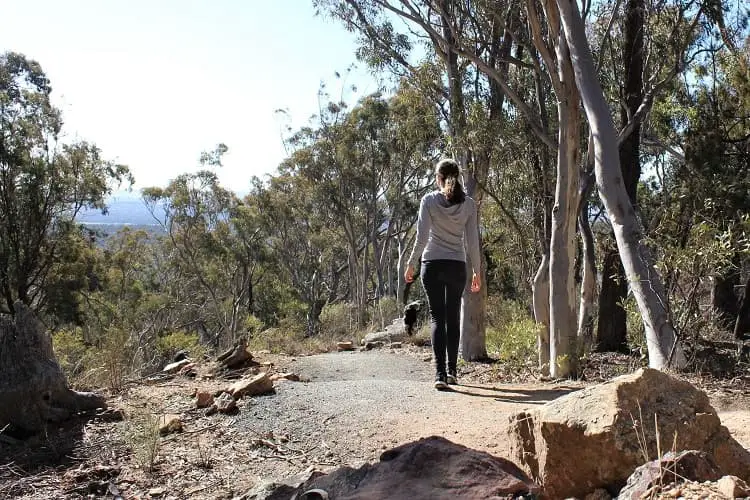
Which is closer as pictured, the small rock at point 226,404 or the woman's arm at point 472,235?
the small rock at point 226,404

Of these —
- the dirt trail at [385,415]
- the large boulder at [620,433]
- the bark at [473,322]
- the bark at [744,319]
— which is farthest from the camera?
the bark at [744,319]

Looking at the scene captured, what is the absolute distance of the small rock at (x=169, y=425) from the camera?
4652 mm

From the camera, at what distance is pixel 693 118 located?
42.2 feet

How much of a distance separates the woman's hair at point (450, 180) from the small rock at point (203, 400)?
245cm

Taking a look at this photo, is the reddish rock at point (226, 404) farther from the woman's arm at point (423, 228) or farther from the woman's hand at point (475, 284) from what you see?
the woman's hand at point (475, 284)

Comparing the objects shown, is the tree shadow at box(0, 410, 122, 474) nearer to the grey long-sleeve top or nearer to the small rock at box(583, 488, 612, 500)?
Answer: the grey long-sleeve top

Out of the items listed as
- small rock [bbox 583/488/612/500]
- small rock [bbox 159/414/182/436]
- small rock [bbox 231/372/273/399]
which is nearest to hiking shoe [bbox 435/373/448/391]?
small rock [bbox 231/372/273/399]

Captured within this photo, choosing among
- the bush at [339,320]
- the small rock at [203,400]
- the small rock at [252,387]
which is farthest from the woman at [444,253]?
the bush at [339,320]

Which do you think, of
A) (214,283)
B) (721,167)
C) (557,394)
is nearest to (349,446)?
(557,394)

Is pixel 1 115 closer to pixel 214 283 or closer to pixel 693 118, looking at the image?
pixel 214 283

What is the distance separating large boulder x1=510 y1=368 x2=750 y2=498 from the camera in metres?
2.57

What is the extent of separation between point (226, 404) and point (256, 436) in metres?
0.78

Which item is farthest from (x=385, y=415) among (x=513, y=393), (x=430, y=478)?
(x=430, y=478)

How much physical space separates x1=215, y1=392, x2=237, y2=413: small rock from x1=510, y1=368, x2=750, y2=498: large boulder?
286 centimetres
